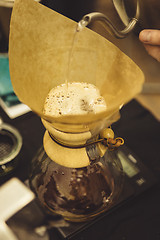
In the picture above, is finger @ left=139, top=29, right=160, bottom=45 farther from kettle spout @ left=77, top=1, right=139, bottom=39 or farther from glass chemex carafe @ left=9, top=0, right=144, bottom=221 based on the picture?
glass chemex carafe @ left=9, top=0, right=144, bottom=221

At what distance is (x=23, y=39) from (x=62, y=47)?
94mm

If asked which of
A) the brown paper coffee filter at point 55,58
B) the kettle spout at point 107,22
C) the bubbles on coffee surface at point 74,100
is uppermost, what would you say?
the kettle spout at point 107,22

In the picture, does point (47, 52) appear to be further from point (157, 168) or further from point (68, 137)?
point (157, 168)

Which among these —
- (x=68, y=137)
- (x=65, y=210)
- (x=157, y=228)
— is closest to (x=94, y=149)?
(x=68, y=137)

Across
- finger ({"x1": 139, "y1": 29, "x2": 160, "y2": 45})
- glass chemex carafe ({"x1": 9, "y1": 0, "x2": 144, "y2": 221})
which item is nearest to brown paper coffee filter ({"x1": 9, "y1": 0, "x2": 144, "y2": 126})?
glass chemex carafe ({"x1": 9, "y1": 0, "x2": 144, "y2": 221})

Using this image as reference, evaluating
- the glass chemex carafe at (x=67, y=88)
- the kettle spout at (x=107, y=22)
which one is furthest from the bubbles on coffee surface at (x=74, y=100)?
the kettle spout at (x=107, y=22)

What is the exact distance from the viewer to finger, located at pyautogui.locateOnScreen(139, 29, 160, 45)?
65 centimetres

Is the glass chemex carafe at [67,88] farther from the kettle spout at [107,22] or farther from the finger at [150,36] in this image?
the finger at [150,36]

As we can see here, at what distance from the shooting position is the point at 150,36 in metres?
0.66

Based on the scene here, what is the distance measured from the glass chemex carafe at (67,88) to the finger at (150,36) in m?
0.17

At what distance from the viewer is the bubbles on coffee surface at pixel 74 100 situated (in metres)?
0.56

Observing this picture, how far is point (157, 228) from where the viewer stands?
67 centimetres

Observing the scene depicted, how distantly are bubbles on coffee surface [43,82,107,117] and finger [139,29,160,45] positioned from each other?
0.20m

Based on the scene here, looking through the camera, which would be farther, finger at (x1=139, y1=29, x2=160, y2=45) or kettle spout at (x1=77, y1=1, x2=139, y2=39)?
finger at (x1=139, y1=29, x2=160, y2=45)
